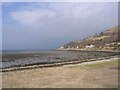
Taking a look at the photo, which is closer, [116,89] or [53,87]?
[116,89]

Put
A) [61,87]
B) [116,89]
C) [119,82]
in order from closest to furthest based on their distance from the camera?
[116,89] < [61,87] < [119,82]

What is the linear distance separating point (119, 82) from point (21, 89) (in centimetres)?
952

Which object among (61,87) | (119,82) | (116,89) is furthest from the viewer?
(119,82)

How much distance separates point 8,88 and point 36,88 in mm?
2740

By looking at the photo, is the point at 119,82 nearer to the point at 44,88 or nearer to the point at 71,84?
the point at 71,84

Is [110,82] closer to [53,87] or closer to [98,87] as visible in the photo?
[98,87]

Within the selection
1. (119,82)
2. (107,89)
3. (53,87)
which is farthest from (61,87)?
(119,82)

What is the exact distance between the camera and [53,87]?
2570 centimetres

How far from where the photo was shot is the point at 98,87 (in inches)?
978

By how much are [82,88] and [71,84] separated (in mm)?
2391

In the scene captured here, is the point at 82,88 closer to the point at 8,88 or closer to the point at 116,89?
the point at 116,89

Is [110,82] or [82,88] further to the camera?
[110,82]

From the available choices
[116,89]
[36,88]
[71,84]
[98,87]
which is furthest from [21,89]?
[116,89]

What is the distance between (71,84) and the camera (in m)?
27.0
